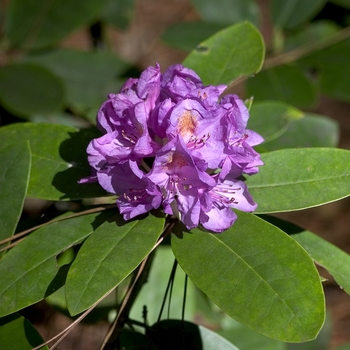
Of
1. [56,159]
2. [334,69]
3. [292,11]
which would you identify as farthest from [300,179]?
[292,11]

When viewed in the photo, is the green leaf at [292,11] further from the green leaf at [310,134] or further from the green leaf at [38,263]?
the green leaf at [38,263]

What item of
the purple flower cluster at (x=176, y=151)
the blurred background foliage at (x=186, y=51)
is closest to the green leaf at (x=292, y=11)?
the blurred background foliage at (x=186, y=51)

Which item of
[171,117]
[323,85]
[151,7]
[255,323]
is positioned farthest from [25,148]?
[151,7]

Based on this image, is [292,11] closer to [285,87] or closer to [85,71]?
[285,87]

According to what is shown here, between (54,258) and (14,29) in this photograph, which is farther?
(14,29)

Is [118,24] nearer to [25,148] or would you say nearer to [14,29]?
[14,29]

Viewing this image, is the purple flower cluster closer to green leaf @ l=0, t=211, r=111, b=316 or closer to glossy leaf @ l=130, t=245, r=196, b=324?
green leaf @ l=0, t=211, r=111, b=316
